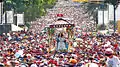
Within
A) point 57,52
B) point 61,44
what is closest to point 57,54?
point 57,52

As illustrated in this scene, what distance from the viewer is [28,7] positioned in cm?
10556

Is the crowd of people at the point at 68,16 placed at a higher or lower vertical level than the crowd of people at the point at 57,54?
lower

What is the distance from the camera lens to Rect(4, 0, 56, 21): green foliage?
99781mm

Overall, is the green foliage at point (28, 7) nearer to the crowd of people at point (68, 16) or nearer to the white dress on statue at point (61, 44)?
the crowd of people at point (68, 16)

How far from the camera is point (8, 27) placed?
2869 inches

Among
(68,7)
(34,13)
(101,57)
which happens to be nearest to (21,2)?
(34,13)

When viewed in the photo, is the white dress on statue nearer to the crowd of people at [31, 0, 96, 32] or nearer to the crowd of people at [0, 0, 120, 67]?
the crowd of people at [0, 0, 120, 67]

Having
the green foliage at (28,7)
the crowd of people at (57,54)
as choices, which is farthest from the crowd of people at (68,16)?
the crowd of people at (57,54)

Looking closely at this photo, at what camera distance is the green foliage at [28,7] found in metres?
99.8

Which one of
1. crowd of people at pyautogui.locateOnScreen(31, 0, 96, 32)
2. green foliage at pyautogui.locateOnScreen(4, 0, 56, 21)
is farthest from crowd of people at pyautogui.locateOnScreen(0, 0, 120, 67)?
green foliage at pyautogui.locateOnScreen(4, 0, 56, 21)

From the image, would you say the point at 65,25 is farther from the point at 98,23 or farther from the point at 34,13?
the point at 34,13

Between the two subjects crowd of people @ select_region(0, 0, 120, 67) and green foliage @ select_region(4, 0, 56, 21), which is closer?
crowd of people @ select_region(0, 0, 120, 67)

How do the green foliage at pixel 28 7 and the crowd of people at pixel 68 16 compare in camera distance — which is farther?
the green foliage at pixel 28 7

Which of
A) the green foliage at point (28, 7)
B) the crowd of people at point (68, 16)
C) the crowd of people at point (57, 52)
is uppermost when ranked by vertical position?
the crowd of people at point (57, 52)
